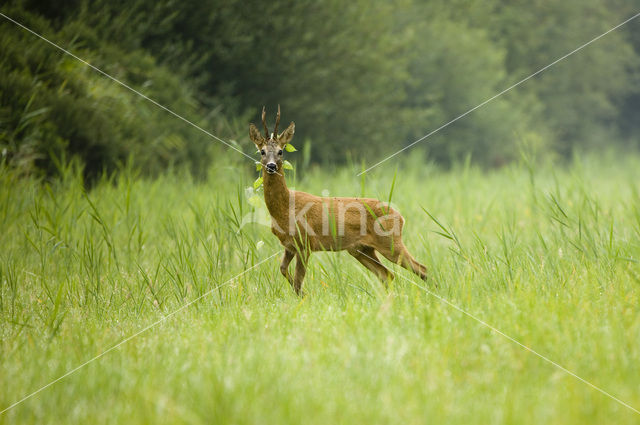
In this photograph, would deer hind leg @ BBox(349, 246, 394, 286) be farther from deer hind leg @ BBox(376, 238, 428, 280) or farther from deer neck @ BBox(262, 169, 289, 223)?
deer neck @ BBox(262, 169, 289, 223)

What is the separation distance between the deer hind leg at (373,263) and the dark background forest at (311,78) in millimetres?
1804

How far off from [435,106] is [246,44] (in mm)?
8274

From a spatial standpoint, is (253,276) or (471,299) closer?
(471,299)

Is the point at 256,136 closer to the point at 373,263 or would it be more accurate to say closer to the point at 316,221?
the point at 316,221

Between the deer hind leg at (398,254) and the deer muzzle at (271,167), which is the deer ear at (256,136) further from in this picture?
the deer hind leg at (398,254)

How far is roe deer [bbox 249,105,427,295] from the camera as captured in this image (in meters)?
3.53

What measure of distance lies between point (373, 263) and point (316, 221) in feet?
1.96

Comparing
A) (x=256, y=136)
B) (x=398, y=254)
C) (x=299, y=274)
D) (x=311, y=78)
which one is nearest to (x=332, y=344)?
(x=299, y=274)

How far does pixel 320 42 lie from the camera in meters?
15.2

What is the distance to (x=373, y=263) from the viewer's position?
13.1 feet

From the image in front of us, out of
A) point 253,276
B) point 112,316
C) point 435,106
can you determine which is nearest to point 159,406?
point 112,316

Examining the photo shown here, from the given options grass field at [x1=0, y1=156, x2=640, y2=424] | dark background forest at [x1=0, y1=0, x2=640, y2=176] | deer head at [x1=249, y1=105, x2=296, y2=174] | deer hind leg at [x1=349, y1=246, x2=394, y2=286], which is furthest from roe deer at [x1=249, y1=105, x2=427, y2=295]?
dark background forest at [x1=0, y1=0, x2=640, y2=176]

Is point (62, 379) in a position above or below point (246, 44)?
below

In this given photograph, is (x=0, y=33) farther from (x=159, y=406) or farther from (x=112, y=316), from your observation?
(x=159, y=406)
